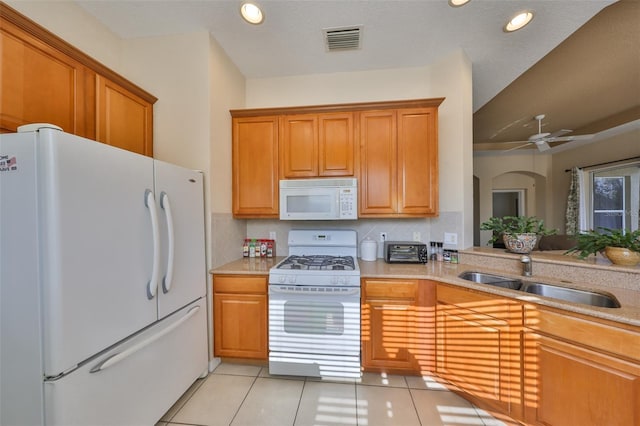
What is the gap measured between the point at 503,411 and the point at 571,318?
755 mm

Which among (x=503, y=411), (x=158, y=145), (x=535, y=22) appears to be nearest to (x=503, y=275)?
(x=503, y=411)

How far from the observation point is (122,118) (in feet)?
5.94

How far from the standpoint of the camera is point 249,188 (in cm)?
236

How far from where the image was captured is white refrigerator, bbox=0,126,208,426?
0.97m

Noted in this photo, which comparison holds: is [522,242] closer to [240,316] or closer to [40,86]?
[240,316]

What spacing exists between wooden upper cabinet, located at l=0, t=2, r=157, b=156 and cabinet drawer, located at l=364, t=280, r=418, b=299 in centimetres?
218

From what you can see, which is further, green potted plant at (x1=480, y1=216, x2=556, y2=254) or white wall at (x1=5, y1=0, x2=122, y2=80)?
green potted plant at (x1=480, y1=216, x2=556, y2=254)

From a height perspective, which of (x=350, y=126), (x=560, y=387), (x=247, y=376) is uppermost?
(x=350, y=126)

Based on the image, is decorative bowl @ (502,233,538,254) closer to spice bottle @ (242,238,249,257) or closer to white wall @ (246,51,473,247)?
white wall @ (246,51,473,247)

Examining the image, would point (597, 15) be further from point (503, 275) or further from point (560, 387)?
point (560, 387)

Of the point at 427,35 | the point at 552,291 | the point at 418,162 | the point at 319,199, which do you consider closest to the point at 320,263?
the point at 319,199

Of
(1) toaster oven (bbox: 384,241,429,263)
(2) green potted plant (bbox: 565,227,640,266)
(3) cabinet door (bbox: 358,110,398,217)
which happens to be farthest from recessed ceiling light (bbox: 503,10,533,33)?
(1) toaster oven (bbox: 384,241,429,263)

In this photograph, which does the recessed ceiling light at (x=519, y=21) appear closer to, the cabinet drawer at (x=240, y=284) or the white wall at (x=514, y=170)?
the cabinet drawer at (x=240, y=284)

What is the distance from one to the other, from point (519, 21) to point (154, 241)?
3045 mm
